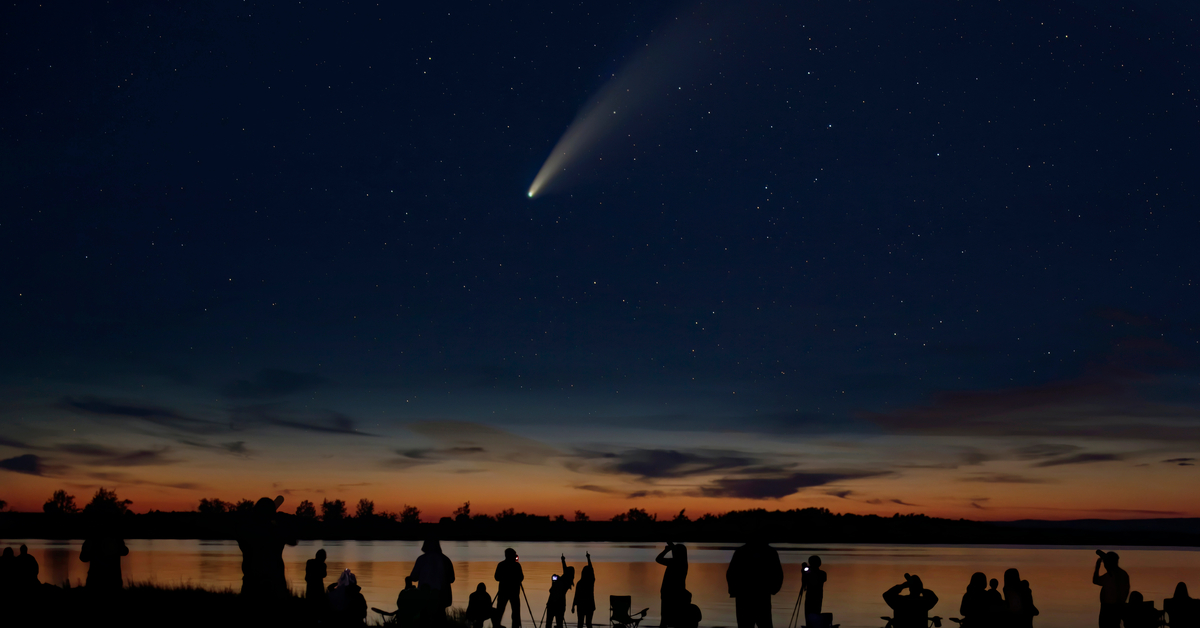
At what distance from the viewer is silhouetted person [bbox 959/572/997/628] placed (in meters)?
13.2

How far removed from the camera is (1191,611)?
15359 mm

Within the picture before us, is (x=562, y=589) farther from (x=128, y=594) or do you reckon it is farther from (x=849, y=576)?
(x=849, y=576)

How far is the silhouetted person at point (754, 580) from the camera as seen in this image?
39.8 feet

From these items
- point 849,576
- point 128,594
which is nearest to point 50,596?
point 128,594

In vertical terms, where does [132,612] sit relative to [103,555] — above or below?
below

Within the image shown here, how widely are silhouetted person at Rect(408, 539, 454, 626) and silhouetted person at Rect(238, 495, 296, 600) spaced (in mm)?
2072

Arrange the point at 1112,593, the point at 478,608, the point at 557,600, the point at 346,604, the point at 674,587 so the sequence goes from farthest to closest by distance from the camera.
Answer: the point at 557,600, the point at 478,608, the point at 1112,593, the point at 346,604, the point at 674,587

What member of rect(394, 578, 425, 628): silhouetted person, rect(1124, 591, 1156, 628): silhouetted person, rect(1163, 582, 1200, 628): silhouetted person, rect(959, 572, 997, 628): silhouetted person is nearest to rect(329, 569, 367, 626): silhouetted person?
rect(394, 578, 425, 628): silhouetted person

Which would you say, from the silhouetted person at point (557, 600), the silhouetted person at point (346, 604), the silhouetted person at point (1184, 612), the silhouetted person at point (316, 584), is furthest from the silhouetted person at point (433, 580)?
the silhouetted person at point (1184, 612)

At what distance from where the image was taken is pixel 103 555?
16703mm

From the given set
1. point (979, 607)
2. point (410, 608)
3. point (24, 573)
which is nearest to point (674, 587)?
point (410, 608)

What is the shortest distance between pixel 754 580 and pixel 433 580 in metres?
4.99

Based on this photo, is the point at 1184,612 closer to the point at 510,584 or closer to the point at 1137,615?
the point at 1137,615

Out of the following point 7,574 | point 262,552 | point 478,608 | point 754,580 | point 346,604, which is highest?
point 262,552
